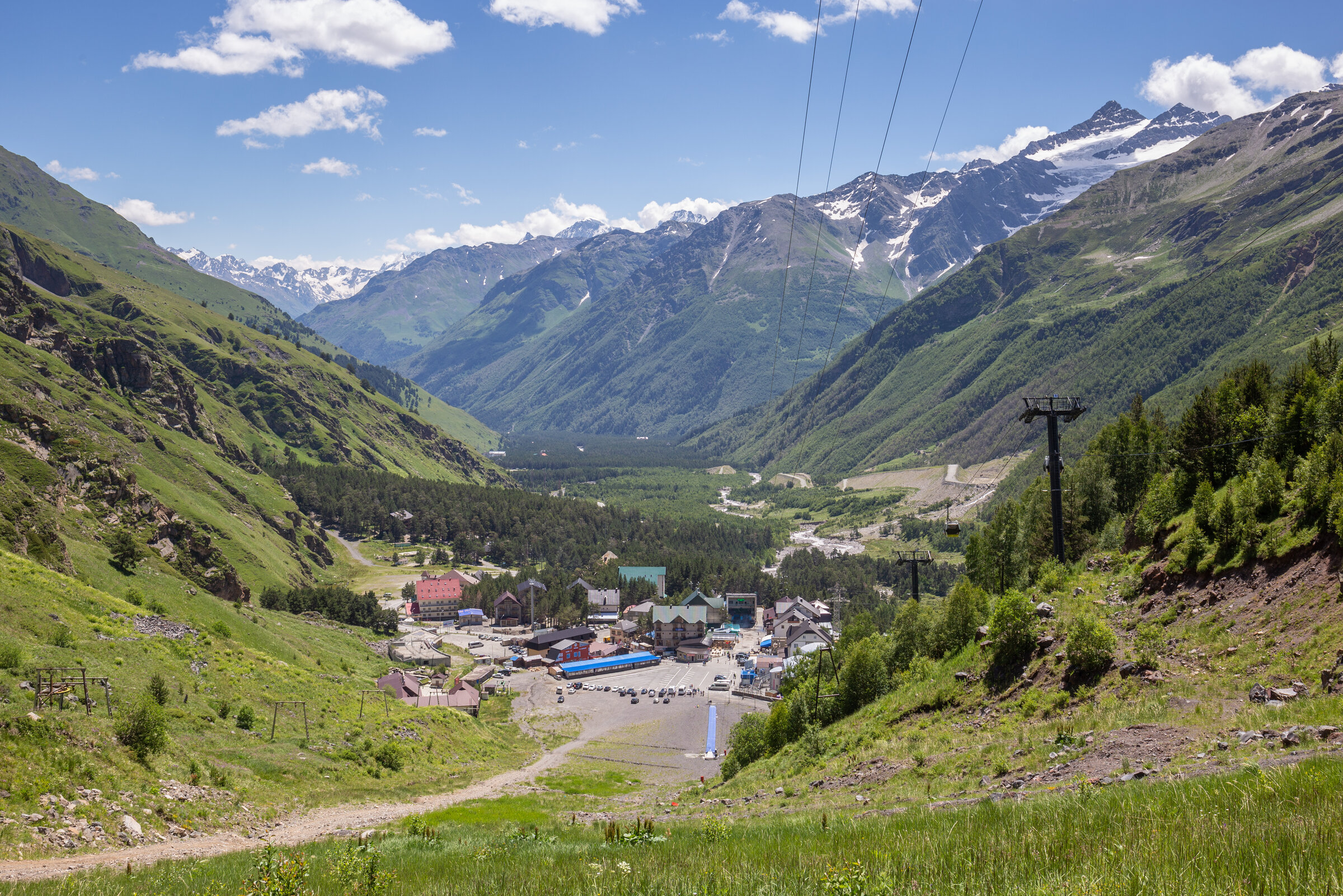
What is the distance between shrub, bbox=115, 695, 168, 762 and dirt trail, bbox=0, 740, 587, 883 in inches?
226

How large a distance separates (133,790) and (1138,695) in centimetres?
3504

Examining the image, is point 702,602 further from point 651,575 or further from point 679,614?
point 651,575

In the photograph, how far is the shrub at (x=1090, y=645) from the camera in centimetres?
2631

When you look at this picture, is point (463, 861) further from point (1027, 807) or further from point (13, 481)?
point (13, 481)

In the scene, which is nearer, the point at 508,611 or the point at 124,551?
the point at 124,551

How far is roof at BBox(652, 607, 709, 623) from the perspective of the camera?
447 ft

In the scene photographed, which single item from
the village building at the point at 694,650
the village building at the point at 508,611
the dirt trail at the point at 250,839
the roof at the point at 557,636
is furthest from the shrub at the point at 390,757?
the village building at the point at 508,611

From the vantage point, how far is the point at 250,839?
84.0ft

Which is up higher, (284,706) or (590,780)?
(284,706)

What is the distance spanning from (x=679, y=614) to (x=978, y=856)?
130834mm

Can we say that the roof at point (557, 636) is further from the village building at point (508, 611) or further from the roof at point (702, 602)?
the roof at point (702, 602)

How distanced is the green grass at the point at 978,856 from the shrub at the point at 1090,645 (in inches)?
568

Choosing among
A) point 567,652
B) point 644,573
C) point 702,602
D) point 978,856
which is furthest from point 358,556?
point 978,856

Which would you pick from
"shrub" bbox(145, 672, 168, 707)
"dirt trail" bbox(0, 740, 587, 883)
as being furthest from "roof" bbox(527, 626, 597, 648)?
"shrub" bbox(145, 672, 168, 707)
